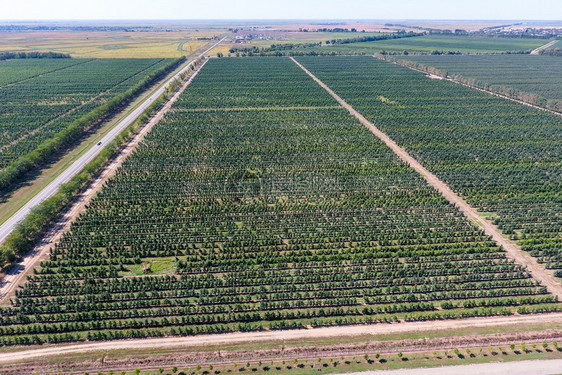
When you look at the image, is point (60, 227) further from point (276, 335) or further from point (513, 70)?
point (513, 70)

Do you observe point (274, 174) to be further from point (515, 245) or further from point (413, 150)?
point (515, 245)

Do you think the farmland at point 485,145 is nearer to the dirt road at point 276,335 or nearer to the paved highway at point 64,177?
the dirt road at point 276,335

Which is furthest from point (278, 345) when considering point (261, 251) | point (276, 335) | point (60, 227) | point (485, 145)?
point (485, 145)

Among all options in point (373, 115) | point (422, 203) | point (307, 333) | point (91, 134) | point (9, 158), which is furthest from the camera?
point (373, 115)

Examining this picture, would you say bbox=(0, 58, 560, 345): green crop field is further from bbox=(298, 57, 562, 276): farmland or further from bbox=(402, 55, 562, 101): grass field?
bbox=(402, 55, 562, 101): grass field

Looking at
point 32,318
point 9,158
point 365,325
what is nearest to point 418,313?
point 365,325

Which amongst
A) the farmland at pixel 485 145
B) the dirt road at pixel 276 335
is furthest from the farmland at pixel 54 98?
the farmland at pixel 485 145

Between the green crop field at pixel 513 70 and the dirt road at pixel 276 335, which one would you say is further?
the green crop field at pixel 513 70
